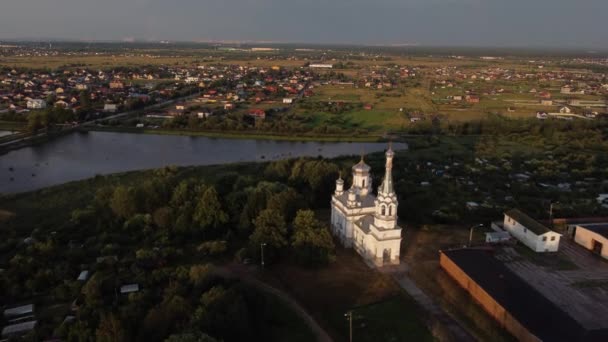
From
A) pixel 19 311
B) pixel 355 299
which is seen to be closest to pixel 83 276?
pixel 19 311

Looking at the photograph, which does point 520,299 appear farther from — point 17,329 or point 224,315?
point 17,329

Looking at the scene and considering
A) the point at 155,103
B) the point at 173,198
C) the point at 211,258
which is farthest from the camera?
the point at 155,103

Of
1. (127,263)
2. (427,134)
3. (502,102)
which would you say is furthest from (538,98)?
(127,263)

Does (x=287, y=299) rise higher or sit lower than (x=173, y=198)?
lower

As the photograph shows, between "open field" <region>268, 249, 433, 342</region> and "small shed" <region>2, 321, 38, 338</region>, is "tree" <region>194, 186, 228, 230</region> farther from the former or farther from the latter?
"small shed" <region>2, 321, 38, 338</region>

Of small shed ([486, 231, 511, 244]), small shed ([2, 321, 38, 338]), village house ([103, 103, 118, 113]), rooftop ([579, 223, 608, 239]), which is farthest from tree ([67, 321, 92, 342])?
village house ([103, 103, 118, 113])

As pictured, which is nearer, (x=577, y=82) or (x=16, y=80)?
(x=16, y=80)

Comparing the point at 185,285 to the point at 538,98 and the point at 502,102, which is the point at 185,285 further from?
the point at 538,98
